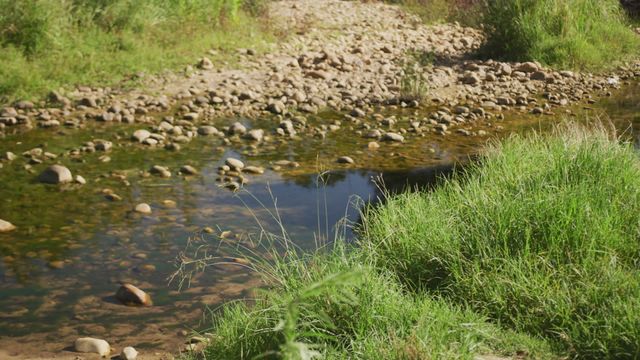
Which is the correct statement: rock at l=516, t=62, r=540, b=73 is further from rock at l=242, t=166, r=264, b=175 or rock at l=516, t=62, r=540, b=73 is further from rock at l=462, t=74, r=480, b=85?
rock at l=242, t=166, r=264, b=175

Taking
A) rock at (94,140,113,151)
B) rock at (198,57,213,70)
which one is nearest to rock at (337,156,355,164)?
rock at (94,140,113,151)

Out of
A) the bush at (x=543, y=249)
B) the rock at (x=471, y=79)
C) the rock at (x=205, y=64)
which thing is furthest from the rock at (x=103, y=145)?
the rock at (x=471, y=79)

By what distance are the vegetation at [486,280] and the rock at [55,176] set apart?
294 cm

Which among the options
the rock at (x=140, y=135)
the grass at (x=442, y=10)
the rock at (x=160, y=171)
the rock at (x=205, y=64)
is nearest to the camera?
the rock at (x=160, y=171)

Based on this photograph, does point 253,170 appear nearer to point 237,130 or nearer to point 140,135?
point 237,130

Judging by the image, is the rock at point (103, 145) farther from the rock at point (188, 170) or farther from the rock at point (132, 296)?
the rock at point (132, 296)

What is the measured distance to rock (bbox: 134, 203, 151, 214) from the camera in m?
6.24

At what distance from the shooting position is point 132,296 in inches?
187

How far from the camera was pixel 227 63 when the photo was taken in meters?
10.8

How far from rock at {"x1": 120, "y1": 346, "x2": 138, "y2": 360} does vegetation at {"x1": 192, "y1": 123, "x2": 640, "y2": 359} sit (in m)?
0.45

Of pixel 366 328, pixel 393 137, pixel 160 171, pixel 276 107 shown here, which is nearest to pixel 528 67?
pixel 393 137

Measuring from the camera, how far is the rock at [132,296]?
473cm

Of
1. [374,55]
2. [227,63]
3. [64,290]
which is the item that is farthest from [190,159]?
[374,55]

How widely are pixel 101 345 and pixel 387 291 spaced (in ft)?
4.80
